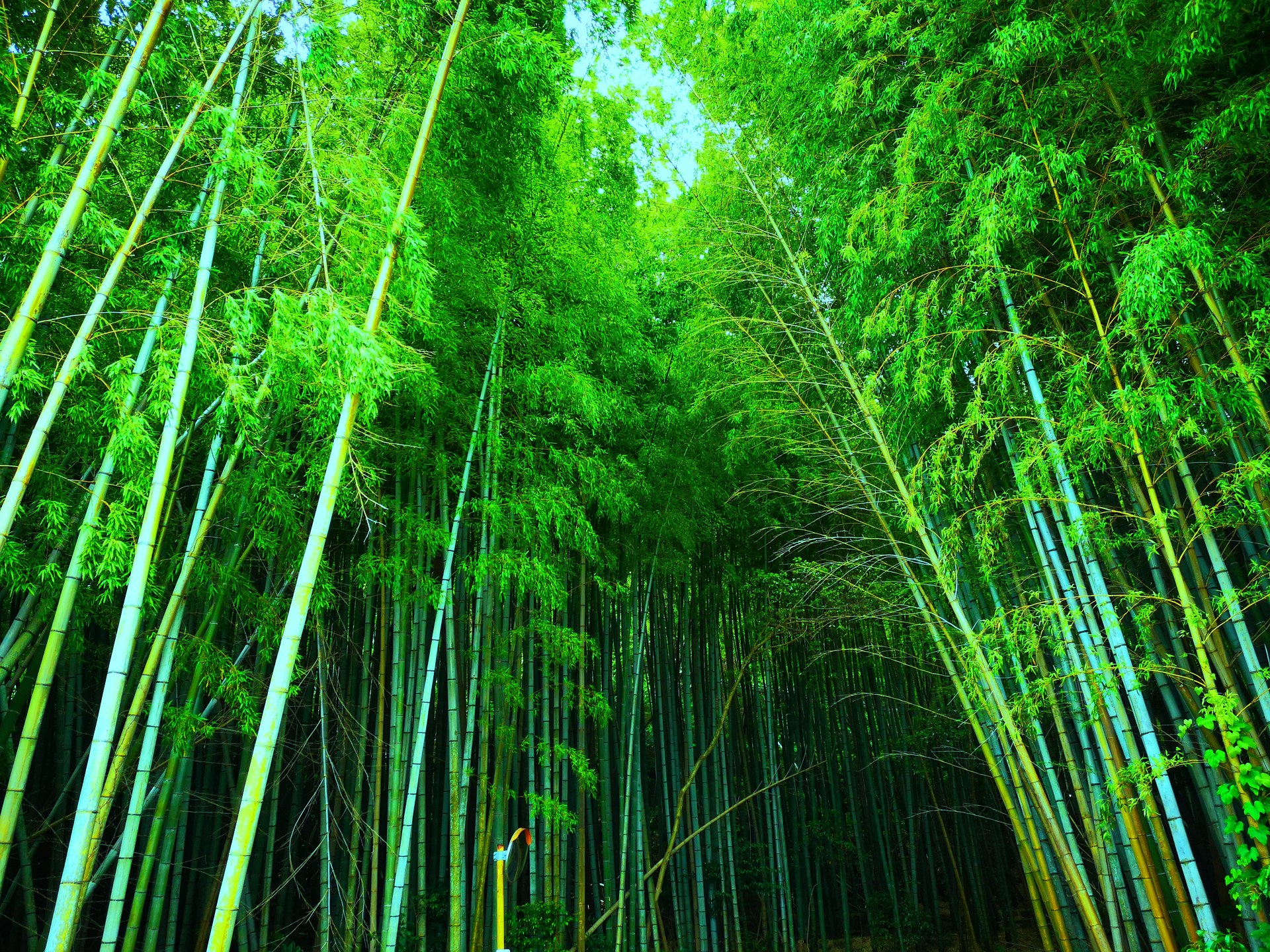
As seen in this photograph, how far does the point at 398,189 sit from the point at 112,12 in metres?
1.27

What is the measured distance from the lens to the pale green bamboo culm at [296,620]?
86.9 inches

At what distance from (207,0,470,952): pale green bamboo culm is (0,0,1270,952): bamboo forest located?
21mm

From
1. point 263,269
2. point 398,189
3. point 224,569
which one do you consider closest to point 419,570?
point 224,569

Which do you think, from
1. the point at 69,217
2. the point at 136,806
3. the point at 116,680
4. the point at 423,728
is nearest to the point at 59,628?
the point at 116,680

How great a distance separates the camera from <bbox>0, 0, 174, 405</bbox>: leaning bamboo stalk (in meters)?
2.21

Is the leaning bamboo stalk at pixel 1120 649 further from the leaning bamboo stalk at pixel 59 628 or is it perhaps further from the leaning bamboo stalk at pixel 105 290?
the leaning bamboo stalk at pixel 59 628

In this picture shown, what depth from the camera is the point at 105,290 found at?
248 cm

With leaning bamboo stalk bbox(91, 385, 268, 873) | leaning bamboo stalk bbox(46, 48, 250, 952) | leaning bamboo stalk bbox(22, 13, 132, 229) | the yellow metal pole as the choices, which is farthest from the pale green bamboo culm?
leaning bamboo stalk bbox(22, 13, 132, 229)

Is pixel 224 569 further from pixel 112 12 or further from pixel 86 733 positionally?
pixel 112 12

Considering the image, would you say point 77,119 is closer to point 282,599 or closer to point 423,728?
point 282,599

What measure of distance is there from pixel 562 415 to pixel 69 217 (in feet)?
8.76

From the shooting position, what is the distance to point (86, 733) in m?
4.38

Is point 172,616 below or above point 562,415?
below

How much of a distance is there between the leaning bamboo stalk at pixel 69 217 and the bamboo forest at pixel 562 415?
2cm
